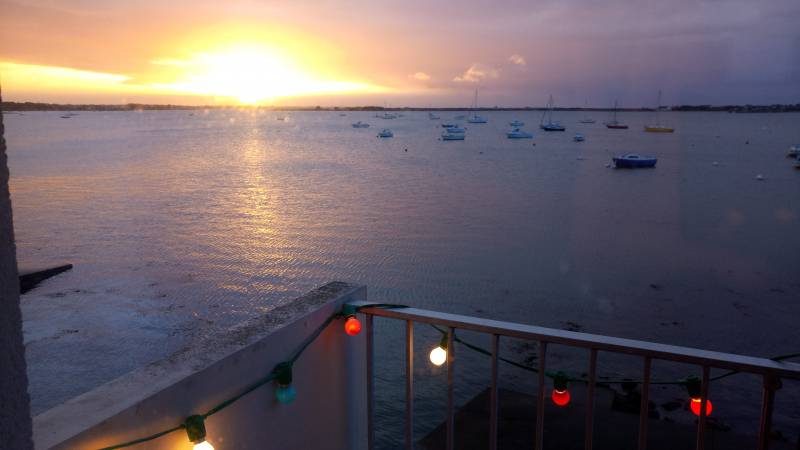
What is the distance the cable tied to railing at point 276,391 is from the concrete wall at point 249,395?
0.08 ft

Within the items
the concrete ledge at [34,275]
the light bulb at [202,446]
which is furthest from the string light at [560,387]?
the concrete ledge at [34,275]

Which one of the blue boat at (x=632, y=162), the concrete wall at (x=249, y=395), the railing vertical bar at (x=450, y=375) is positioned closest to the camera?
the concrete wall at (x=249, y=395)

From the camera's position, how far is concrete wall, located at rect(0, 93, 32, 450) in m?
1.18

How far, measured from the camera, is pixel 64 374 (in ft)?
23.9

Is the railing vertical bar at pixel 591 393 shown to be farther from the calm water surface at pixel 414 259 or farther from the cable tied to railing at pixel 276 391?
the calm water surface at pixel 414 259

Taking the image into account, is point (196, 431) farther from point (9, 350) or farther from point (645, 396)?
point (645, 396)

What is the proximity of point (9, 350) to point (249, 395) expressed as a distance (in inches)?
48.7

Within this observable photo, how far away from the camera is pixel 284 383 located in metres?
2.41

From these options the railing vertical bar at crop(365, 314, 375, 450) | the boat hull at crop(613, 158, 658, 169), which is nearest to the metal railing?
the railing vertical bar at crop(365, 314, 375, 450)

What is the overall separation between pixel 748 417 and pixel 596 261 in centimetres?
786

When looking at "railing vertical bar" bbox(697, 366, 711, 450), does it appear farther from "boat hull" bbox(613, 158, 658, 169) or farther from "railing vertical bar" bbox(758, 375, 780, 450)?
"boat hull" bbox(613, 158, 658, 169)

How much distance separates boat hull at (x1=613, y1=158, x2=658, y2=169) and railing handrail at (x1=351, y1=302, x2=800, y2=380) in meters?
39.3

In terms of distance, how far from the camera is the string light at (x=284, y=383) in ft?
7.86

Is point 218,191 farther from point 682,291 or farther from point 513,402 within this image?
point 513,402
